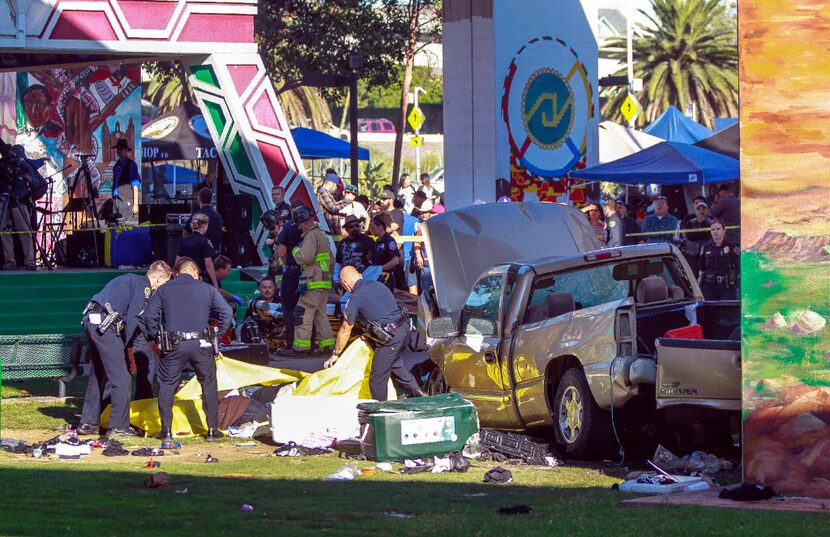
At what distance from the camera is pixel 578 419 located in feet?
41.2

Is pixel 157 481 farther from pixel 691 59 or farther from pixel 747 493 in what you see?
pixel 691 59

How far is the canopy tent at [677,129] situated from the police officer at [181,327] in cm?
2792

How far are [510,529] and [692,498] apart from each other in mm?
1824

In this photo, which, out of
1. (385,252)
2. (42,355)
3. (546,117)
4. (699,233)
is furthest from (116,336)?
(546,117)

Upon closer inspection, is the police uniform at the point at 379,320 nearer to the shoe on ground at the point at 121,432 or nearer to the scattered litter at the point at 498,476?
the shoe on ground at the point at 121,432

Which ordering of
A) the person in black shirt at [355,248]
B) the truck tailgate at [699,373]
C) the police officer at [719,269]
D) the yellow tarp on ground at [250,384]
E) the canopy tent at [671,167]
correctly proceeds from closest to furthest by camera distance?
the truck tailgate at [699,373]
the yellow tarp on ground at [250,384]
the police officer at [719,269]
the person in black shirt at [355,248]
the canopy tent at [671,167]

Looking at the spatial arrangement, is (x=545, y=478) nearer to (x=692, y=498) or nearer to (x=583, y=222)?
(x=692, y=498)

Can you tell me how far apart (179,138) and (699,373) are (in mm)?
27955

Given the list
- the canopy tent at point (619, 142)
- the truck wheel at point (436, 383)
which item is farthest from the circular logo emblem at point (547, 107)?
the canopy tent at point (619, 142)

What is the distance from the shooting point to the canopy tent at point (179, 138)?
3744 centimetres

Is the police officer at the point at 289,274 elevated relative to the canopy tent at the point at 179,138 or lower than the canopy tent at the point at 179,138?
lower

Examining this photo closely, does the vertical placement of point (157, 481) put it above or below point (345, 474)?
above

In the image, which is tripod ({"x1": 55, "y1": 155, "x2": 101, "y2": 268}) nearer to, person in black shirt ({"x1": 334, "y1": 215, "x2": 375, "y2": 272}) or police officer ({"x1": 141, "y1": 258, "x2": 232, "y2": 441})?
person in black shirt ({"x1": 334, "y1": 215, "x2": 375, "y2": 272})

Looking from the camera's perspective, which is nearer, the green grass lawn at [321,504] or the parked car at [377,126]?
the green grass lawn at [321,504]
